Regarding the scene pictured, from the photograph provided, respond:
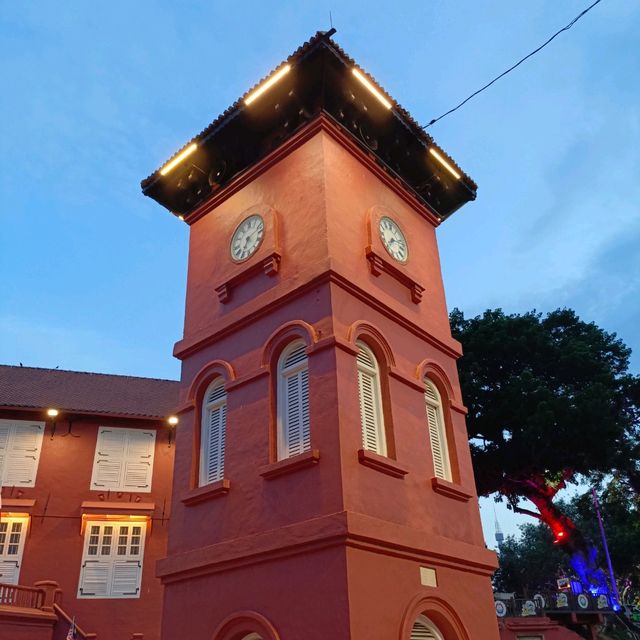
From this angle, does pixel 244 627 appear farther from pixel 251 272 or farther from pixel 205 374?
pixel 251 272

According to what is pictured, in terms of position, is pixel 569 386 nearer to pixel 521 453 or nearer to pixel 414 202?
pixel 521 453

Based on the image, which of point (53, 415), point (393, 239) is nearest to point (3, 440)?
point (53, 415)

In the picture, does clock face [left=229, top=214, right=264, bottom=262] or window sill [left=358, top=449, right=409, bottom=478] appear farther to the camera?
clock face [left=229, top=214, right=264, bottom=262]

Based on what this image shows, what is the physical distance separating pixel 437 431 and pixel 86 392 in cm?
1432

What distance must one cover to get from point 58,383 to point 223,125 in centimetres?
1336

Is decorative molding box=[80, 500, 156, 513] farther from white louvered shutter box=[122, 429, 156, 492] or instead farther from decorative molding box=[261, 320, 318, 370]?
decorative molding box=[261, 320, 318, 370]

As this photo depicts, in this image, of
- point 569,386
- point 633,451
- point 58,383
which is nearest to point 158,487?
point 58,383

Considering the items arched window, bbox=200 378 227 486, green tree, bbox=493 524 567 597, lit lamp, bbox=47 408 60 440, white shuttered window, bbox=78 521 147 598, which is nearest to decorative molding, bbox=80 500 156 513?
white shuttered window, bbox=78 521 147 598

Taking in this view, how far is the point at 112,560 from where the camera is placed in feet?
57.6

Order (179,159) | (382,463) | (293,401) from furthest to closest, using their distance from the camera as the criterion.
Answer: (179,159) → (293,401) → (382,463)

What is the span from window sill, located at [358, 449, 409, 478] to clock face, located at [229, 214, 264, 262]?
413 centimetres

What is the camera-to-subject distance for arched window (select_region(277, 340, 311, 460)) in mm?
8594

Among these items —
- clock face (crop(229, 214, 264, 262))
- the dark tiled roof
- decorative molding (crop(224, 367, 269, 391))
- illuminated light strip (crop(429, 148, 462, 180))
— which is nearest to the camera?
decorative molding (crop(224, 367, 269, 391))

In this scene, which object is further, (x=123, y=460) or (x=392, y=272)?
(x=123, y=460)
